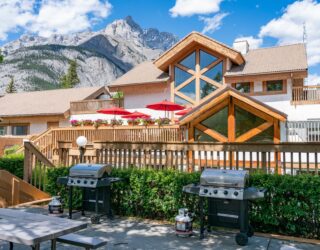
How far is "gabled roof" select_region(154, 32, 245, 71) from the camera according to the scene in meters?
17.2

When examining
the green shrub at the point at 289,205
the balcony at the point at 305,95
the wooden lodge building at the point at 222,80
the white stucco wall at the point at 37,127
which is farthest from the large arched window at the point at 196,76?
the green shrub at the point at 289,205

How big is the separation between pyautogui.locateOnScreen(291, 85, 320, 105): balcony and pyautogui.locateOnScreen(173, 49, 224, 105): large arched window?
4.14 m

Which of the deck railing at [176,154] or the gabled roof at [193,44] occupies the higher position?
the gabled roof at [193,44]

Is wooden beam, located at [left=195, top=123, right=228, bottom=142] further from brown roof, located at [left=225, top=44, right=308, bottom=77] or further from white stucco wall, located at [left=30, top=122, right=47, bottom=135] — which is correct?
white stucco wall, located at [left=30, top=122, right=47, bottom=135]

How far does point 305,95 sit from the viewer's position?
17203mm

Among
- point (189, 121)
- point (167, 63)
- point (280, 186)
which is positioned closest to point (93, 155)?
point (189, 121)

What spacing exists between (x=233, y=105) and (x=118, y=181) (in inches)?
191

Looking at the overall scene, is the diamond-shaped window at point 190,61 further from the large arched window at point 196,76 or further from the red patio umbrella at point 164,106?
the red patio umbrella at point 164,106

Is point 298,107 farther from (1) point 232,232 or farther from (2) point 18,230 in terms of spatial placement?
(2) point 18,230

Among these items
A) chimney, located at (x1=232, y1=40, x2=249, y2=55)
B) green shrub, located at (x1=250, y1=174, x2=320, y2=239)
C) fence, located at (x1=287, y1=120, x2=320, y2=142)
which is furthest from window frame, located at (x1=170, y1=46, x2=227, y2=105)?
green shrub, located at (x1=250, y1=174, x2=320, y2=239)

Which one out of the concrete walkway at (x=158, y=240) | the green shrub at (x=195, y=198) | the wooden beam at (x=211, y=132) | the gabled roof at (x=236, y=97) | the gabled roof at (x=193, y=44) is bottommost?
the concrete walkway at (x=158, y=240)

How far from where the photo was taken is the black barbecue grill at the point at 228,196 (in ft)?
15.3

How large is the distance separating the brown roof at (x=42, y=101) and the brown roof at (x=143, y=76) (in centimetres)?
623

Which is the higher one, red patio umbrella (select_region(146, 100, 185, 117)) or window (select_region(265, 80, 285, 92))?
window (select_region(265, 80, 285, 92))
